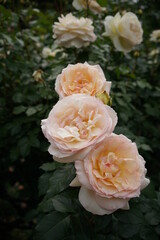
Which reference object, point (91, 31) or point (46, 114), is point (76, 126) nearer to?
point (46, 114)

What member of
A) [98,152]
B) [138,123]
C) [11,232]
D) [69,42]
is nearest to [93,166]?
[98,152]

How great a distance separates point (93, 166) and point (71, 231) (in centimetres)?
38

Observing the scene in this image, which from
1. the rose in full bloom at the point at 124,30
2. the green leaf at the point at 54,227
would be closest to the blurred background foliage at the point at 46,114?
the green leaf at the point at 54,227

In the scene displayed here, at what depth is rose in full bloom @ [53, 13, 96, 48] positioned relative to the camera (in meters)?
1.58

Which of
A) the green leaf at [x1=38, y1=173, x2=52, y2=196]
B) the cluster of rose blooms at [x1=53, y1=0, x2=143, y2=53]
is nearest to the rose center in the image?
the green leaf at [x1=38, y1=173, x2=52, y2=196]

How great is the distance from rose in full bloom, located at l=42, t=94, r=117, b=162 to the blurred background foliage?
21 cm

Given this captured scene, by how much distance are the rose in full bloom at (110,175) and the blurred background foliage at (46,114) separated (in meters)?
0.15

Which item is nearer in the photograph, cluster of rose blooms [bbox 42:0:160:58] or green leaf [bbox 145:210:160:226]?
green leaf [bbox 145:210:160:226]

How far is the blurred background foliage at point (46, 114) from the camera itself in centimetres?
99

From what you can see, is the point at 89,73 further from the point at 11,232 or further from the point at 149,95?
the point at 11,232

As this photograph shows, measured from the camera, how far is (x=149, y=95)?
7.88ft

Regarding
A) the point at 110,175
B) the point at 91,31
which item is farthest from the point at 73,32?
the point at 110,175

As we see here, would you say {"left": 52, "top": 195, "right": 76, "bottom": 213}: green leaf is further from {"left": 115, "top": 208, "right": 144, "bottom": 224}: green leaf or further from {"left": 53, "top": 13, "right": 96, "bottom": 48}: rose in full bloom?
{"left": 53, "top": 13, "right": 96, "bottom": 48}: rose in full bloom

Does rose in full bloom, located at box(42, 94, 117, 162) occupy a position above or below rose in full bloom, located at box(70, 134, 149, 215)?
above
